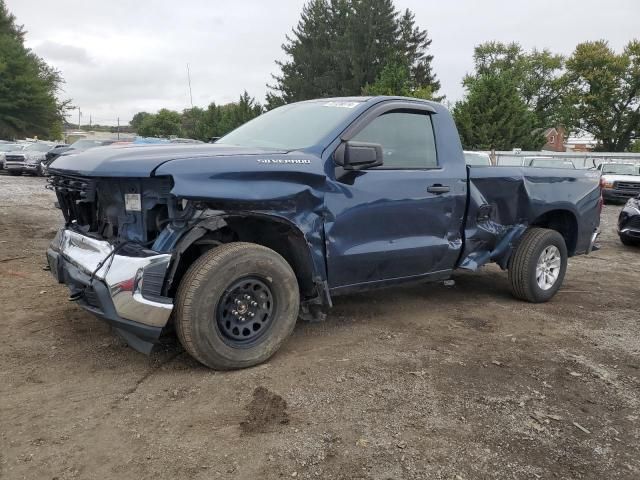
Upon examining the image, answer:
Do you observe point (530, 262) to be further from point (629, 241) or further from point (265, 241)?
point (629, 241)

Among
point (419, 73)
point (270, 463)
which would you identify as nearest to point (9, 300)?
point (270, 463)

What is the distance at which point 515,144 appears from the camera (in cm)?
3384

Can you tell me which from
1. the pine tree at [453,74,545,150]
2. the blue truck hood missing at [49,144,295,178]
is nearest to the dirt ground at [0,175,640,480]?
the blue truck hood missing at [49,144,295,178]

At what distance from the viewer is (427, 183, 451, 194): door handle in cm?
461

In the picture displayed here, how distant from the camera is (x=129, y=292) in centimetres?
334

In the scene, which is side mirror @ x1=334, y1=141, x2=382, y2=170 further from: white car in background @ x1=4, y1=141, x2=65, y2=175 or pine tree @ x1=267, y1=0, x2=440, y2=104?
pine tree @ x1=267, y1=0, x2=440, y2=104

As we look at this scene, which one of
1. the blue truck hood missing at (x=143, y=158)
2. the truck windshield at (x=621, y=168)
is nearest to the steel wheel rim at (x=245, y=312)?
the blue truck hood missing at (x=143, y=158)

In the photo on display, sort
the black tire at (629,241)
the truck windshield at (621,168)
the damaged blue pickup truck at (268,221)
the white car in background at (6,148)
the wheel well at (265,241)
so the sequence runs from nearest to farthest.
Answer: the damaged blue pickup truck at (268,221) < the wheel well at (265,241) < the black tire at (629,241) < the truck windshield at (621,168) < the white car in background at (6,148)

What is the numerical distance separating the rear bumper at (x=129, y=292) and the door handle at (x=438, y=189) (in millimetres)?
2267

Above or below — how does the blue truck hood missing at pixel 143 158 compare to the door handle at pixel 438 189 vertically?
above

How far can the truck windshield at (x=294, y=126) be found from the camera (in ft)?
13.9

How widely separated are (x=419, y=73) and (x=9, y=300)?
46411mm

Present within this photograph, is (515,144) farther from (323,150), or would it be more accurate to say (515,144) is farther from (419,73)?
(323,150)

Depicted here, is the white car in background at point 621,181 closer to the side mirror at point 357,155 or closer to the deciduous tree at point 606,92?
the side mirror at point 357,155
